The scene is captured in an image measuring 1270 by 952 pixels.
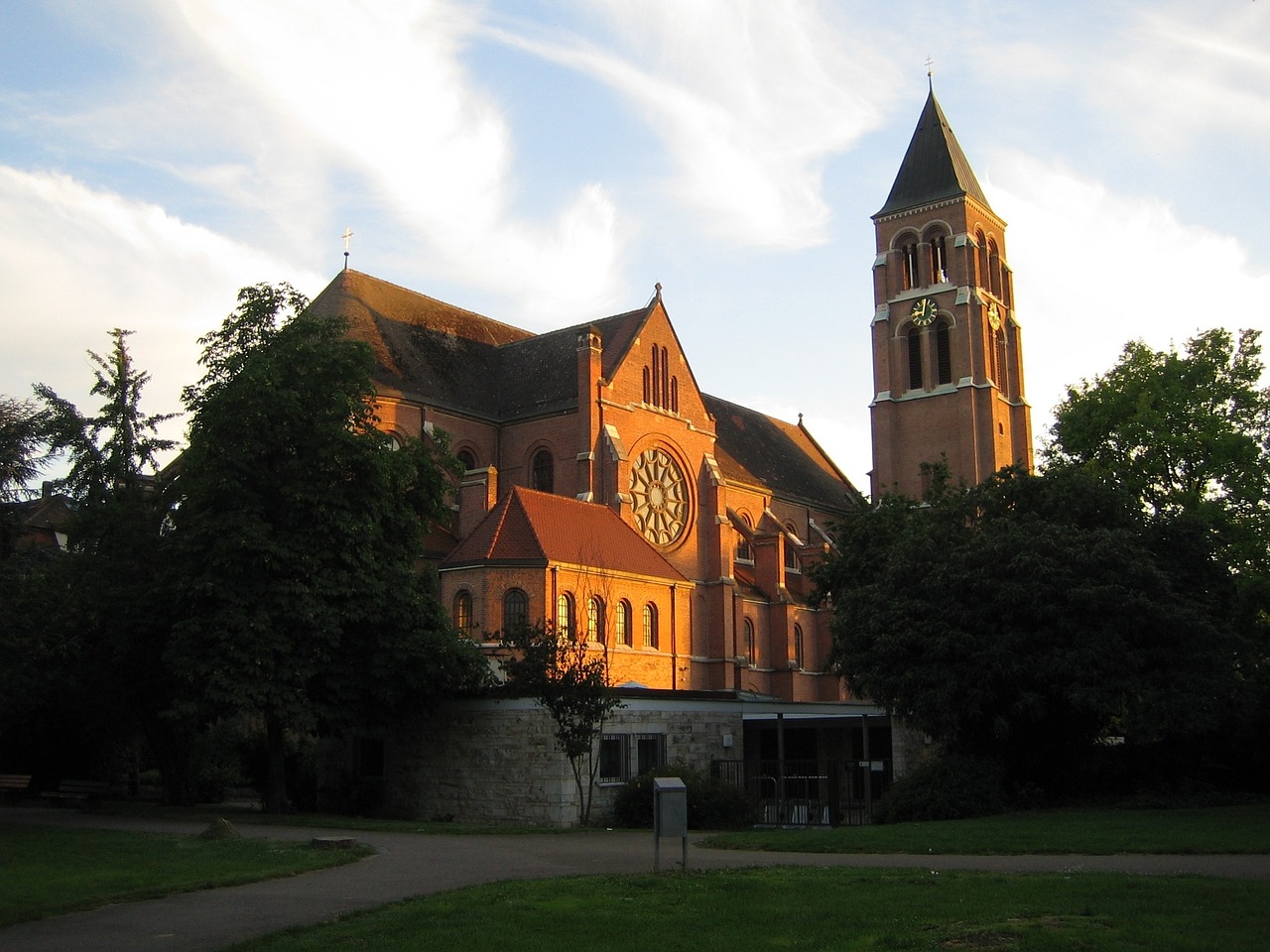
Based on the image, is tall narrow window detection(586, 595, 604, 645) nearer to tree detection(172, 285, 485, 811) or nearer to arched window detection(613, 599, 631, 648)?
arched window detection(613, 599, 631, 648)

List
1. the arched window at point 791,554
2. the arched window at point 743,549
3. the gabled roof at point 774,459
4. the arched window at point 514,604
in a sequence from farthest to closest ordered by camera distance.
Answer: the gabled roof at point 774,459 → the arched window at point 791,554 → the arched window at point 743,549 → the arched window at point 514,604

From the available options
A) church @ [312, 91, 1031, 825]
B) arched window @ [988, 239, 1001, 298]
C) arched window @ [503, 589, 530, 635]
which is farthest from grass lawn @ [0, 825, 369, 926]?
arched window @ [988, 239, 1001, 298]

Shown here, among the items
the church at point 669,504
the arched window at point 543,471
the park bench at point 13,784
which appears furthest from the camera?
the arched window at point 543,471

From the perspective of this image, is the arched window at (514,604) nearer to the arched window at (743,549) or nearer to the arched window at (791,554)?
the arched window at (743,549)

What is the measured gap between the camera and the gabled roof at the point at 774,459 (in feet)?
201

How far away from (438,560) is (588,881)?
2793 cm

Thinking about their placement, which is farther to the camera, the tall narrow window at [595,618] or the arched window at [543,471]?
the arched window at [543,471]

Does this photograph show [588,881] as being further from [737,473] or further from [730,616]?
[737,473]

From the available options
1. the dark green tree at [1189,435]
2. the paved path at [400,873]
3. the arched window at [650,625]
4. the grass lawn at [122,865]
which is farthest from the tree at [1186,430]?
the grass lawn at [122,865]

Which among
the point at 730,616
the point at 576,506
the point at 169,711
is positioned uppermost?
the point at 576,506

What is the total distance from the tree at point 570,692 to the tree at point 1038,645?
579 centimetres

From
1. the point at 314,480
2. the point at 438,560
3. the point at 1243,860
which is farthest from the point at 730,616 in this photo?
the point at 1243,860

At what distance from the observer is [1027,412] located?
218ft

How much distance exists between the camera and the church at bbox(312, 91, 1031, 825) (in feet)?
101
